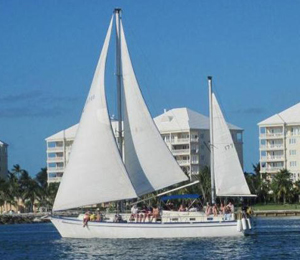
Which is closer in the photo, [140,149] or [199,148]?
[140,149]

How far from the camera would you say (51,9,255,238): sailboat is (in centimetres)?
6525

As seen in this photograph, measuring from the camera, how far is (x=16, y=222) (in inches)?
5906

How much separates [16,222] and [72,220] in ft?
272

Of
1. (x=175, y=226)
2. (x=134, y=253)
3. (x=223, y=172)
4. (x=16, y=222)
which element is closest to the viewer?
(x=134, y=253)

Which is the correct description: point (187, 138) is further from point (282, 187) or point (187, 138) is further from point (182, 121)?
point (282, 187)

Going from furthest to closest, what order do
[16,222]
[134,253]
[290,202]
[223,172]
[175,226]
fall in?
[290,202] < [16,222] < [223,172] < [175,226] < [134,253]

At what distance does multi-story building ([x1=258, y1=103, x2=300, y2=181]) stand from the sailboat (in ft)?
388

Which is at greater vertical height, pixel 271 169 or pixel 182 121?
pixel 182 121

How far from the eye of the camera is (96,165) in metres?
65.8

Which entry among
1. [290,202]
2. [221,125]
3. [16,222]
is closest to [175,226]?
[221,125]

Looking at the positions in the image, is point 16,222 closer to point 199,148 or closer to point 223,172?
point 199,148

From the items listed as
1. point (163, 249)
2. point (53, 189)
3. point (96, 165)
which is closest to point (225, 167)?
point (96, 165)

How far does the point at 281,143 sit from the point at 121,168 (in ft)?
408

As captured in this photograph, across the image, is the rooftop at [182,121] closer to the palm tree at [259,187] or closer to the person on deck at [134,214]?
the palm tree at [259,187]
